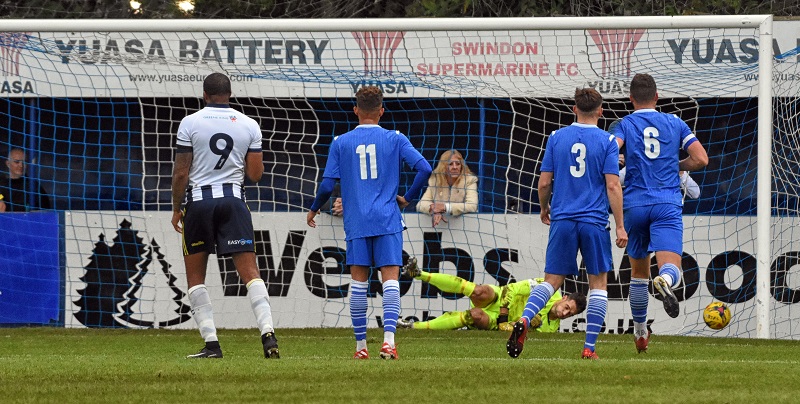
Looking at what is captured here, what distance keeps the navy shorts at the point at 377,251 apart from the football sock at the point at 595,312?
1236 mm

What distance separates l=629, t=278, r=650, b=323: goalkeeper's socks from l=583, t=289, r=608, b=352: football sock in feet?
2.59

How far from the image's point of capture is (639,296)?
358 inches

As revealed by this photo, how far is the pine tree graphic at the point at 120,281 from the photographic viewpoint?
13.0m

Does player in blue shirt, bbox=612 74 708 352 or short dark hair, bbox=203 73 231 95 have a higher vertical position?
short dark hair, bbox=203 73 231 95

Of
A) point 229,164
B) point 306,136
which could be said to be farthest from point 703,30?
point 229,164

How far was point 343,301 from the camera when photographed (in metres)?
12.9

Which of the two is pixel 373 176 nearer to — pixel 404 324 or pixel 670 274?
pixel 670 274

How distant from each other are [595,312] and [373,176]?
1.65 meters

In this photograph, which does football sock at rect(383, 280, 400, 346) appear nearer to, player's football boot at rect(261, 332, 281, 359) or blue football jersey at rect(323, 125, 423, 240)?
blue football jersey at rect(323, 125, 423, 240)

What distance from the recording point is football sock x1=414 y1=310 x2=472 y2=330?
40.9 ft

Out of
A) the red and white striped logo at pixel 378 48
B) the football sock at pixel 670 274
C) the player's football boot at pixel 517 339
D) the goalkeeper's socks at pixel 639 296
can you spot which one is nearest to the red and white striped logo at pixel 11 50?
the red and white striped logo at pixel 378 48

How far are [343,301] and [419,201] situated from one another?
1.26 meters

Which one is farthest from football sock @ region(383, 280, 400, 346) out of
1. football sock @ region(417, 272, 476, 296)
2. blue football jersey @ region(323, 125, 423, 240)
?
football sock @ region(417, 272, 476, 296)

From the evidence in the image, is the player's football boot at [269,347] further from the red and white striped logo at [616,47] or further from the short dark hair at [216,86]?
the red and white striped logo at [616,47]
